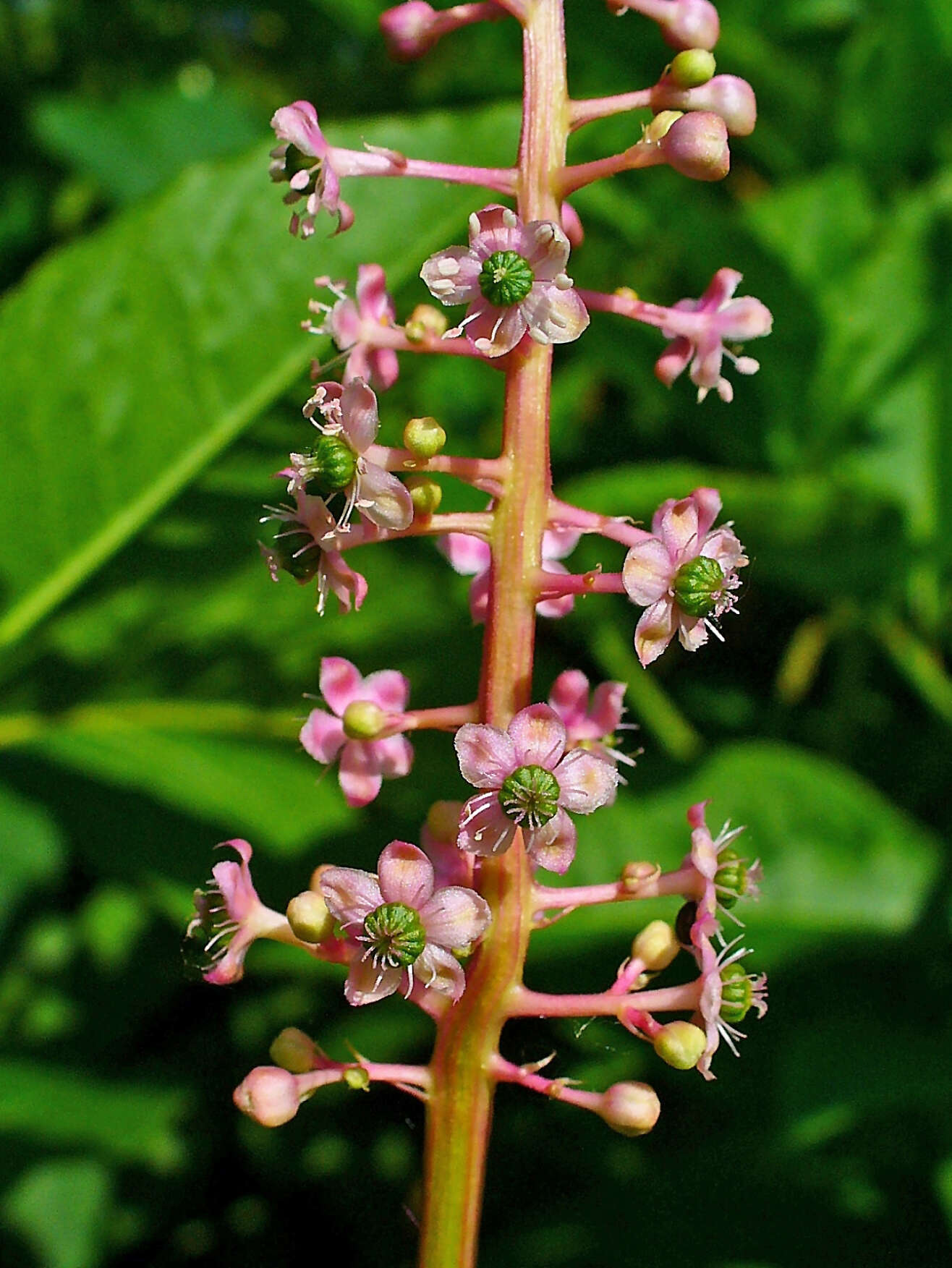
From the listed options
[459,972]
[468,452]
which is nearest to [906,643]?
[468,452]

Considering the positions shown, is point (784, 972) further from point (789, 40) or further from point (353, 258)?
point (789, 40)

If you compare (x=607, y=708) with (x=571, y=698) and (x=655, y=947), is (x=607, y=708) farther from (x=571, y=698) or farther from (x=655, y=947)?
(x=655, y=947)

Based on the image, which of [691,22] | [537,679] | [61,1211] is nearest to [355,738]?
[691,22]

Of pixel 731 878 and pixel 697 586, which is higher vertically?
pixel 697 586

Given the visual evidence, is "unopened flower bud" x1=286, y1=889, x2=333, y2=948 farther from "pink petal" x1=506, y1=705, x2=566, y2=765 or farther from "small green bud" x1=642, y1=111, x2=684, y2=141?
"small green bud" x1=642, y1=111, x2=684, y2=141

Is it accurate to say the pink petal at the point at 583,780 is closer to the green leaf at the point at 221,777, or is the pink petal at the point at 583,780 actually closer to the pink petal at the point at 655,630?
the pink petal at the point at 655,630

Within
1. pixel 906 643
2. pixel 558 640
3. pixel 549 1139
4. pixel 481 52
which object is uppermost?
pixel 481 52
